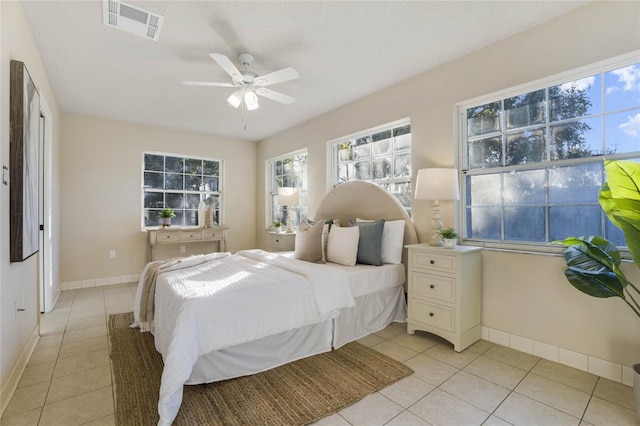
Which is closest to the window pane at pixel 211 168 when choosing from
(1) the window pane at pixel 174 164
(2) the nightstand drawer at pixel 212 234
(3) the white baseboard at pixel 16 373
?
(1) the window pane at pixel 174 164

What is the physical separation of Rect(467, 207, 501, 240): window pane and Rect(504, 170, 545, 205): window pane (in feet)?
0.51

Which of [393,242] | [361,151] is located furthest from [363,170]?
[393,242]

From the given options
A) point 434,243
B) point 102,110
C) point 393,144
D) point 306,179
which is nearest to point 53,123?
point 102,110

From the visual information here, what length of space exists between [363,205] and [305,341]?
179 centimetres

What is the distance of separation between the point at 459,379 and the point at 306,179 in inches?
143

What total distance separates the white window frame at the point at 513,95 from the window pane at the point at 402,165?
2.07 feet

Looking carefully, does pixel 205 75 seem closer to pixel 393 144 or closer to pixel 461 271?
pixel 393 144

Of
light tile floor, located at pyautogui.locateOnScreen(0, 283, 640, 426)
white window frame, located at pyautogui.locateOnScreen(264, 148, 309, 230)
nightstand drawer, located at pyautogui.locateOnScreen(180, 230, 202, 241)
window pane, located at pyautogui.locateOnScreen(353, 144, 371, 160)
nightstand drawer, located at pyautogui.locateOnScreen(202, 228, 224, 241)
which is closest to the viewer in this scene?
light tile floor, located at pyautogui.locateOnScreen(0, 283, 640, 426)

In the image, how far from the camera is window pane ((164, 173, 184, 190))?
534 centimetres

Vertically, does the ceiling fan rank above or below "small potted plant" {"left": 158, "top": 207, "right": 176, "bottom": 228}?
above

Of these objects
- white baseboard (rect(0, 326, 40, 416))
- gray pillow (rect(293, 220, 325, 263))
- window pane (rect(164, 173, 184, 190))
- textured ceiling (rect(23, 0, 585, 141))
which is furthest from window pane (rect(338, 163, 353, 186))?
white baseboard (rect(0, 326, 40, 416))

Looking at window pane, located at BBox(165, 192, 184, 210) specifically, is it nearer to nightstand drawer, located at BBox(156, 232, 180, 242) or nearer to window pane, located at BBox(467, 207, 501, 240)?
nightstand drawer, located at BBox(156, 232, 180, 242)

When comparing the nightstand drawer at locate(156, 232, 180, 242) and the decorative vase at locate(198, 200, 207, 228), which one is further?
the decorative vase at locate(198, 200, 207, 228)

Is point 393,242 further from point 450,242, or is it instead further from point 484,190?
point 484,190
